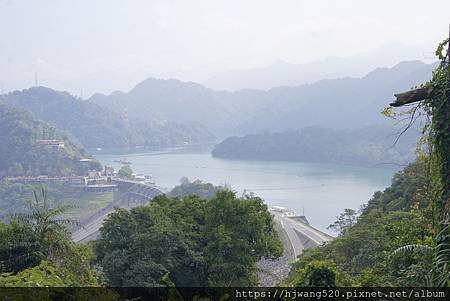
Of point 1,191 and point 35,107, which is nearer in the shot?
point 1,191

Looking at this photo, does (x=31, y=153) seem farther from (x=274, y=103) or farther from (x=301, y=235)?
(x=274, y=103)

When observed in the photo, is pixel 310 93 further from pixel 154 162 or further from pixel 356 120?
pixel 154 162

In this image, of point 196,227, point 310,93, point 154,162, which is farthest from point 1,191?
point 310,93

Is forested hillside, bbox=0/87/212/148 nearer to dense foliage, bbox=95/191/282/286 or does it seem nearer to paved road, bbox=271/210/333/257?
paved road, bbox=271/210/333/257

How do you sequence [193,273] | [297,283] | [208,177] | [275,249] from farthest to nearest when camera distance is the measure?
[208,177], [275,249], [193,273], [297,283]

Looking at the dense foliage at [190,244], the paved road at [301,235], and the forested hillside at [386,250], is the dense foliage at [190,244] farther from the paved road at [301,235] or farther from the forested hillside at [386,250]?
the paved road at [301,235]

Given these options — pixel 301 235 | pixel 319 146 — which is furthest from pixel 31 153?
pixel 319 146
